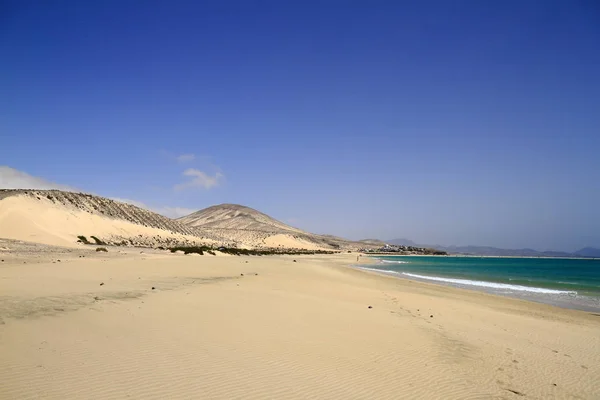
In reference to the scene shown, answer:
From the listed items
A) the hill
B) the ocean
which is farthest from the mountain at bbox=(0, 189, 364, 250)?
the ocean

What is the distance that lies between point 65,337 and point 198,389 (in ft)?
11.3

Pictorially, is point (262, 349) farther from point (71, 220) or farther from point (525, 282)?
point (71, 220)

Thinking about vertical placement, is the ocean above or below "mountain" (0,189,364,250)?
below

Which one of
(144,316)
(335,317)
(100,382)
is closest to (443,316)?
(335,317)

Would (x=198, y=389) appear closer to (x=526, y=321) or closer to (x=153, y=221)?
(x=526, y=321)

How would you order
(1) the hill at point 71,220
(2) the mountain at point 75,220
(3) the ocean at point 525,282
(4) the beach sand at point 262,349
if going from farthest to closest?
(2) the mountain at point 75,220, (1) the hill at point 71,220, (3) the ocean at point 525,282, (4) the beach sand at point 262,349

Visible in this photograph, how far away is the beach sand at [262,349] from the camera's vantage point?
5395 millimetres

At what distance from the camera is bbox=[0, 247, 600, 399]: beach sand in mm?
5395

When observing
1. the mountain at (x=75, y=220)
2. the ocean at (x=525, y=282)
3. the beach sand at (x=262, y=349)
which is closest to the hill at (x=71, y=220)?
the mountain at (x=75, y=220)

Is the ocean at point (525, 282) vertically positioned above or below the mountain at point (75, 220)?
below

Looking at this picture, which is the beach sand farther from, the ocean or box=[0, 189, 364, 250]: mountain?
box=[0, 189, 364, 250]: mountain

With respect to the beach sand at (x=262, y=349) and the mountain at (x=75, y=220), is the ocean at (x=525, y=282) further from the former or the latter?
the mountain at (x=75, y=220)

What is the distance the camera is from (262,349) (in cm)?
724

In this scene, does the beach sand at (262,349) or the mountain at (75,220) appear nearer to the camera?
the beach sand at (262,349)
